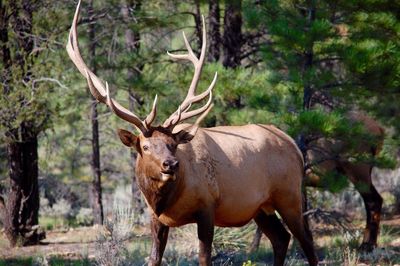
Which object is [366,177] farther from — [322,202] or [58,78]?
[58,78]

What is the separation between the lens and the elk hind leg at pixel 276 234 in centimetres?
927

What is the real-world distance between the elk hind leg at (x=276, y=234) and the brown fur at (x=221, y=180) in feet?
0.04

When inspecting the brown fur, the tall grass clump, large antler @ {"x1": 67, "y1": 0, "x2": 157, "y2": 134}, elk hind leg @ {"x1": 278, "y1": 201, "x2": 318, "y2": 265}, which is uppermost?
large antler @ {"x1": 67, "y1": 0, "x2": 157, "y2": 134}

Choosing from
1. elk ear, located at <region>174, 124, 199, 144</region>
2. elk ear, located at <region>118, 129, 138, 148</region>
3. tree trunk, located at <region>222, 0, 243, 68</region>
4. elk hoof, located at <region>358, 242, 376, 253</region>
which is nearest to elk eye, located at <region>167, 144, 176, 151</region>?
elk ear, located at <region>174, 124, 199, 144</region>

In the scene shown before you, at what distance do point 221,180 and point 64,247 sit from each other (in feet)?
15.9

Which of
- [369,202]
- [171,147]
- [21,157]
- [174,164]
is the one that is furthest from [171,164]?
[369,202]

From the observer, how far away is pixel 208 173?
8.11 meters

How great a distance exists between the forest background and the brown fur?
1136mm

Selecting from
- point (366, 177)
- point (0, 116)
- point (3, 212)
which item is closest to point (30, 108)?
point (0, 116)

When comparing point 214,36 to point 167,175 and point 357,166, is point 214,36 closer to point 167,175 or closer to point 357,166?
point 357,166

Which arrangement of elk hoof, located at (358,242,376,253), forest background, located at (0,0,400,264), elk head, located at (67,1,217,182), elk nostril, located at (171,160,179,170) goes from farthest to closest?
elk hoof, located at (358,242,376,253), forest background, located at (0,0,400,264), elk head, located at (67,1,217,182), elk nostril, located at (171,160,179,170)

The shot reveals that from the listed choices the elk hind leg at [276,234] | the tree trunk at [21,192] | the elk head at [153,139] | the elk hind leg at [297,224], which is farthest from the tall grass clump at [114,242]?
the tree trunk at [21,192]

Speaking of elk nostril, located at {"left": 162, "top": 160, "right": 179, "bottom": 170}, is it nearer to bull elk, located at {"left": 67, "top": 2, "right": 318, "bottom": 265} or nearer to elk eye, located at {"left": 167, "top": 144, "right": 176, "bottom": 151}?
bull elk, located at {"left": 67, "top": 2, "right": 318, "bottom": 265}

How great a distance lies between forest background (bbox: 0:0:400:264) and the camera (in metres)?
10.4
